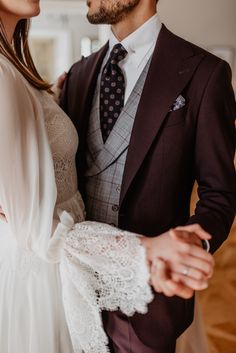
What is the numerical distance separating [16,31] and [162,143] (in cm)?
59

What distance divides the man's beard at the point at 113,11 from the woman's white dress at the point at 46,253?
1.20 feet

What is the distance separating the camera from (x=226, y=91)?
1032 mm

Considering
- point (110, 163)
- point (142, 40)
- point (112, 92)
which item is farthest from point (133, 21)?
point (110, 163)

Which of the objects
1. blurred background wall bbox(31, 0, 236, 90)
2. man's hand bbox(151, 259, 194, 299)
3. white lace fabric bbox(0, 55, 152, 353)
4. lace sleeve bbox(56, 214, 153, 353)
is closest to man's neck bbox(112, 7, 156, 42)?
white lace fabric bbox(0, 55, 152, 353)

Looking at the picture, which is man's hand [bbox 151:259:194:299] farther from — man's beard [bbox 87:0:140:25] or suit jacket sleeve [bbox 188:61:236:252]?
man's beard [bbox 87:0:140:25]

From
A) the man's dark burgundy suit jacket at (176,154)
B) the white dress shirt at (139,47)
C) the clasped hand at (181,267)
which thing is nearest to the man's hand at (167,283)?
the clasped hand at (181,267)

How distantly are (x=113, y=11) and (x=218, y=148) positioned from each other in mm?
548

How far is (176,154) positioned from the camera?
106 centimetres

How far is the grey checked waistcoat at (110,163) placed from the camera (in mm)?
1123

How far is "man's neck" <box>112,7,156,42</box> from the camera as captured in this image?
1182 millimetres

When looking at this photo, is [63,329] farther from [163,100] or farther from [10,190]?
[163,100]

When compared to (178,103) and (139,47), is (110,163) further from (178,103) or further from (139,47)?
(139,47)

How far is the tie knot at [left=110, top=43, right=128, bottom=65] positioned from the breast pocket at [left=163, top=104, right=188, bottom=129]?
0.29 m

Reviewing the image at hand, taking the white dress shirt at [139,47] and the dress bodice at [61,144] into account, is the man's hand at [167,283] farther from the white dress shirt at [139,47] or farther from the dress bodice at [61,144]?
the white dress shirt at [139,47]
